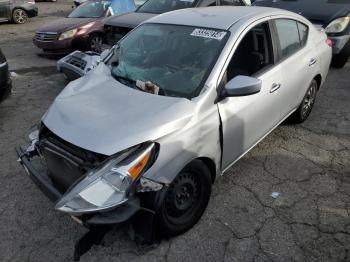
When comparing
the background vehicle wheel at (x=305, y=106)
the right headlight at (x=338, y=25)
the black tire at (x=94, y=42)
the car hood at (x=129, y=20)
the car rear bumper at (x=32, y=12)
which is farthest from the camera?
the car rear bumper at (x=32, y=12)

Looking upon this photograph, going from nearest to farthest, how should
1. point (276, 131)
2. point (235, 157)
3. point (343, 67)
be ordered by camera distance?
point (235, 157)
point (276, 131)
point (343, 67)

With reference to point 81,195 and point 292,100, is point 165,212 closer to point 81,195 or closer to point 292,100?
point 81,195

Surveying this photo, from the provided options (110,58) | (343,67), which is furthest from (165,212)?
(343,67)

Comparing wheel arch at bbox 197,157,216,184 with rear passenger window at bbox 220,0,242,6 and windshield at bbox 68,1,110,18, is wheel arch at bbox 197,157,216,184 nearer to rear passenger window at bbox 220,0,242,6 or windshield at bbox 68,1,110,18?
rear passenger window at bbox 220,0,242,6

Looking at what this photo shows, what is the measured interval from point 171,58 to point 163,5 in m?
4.46

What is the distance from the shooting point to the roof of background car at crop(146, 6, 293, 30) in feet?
10.6

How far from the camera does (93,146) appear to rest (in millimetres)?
2391

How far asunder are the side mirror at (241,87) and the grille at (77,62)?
137 inches

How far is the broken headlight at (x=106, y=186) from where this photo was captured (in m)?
2.25

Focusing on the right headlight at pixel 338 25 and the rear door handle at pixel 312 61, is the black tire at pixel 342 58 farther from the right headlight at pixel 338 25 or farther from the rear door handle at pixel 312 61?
the rear door handle at pixel 312 61

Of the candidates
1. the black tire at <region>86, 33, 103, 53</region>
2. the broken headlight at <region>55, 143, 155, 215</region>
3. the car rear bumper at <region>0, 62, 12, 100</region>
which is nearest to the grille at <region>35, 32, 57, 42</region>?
the black tire at <region>86, 33, 103, 53</region>

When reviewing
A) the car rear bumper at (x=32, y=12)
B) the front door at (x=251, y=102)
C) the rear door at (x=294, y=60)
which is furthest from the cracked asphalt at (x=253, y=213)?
the car rear bumper at (x=32, y=12)

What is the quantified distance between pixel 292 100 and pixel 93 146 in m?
2.64

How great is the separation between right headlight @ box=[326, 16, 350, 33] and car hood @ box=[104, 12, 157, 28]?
3649mm
